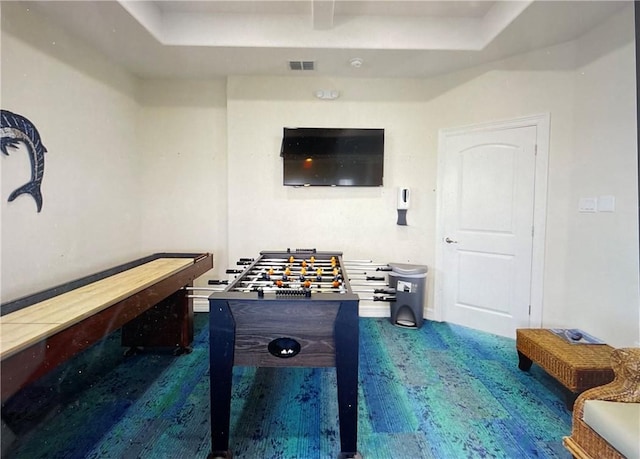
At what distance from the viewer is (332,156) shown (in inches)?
136

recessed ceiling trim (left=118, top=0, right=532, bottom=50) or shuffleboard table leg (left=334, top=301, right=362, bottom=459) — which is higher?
recessed ceiling trim (left=118, top=0, right=532, bottom=50)

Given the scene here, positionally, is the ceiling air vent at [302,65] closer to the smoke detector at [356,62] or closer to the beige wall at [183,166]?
the smoke detector at [356,62]

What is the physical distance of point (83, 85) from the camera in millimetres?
2703

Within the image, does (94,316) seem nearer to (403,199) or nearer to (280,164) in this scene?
(280,164)

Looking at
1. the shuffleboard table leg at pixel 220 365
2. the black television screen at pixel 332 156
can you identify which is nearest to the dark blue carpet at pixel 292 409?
the shuffleboard table leg at pixel 220 365

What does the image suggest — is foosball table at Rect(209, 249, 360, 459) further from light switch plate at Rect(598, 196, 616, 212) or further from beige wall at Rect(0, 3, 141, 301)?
light switch plate at Rect(598, 196, 616, 212)

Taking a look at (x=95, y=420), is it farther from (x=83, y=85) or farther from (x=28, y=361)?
(x=83, y=85)

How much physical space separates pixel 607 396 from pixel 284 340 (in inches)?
57.6

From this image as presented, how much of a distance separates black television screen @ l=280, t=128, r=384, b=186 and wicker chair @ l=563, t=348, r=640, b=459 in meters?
2.43

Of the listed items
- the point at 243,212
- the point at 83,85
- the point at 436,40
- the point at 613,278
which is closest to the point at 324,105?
the point at 436,40

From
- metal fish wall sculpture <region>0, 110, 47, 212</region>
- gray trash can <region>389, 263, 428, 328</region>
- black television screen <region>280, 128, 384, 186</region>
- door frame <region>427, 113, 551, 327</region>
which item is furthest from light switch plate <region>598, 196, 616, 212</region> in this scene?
metal fish wall sculpture <region>0, 110, 47, 212</region>

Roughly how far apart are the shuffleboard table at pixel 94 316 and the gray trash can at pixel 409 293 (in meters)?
A: 1.90

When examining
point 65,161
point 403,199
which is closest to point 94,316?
point 65,161

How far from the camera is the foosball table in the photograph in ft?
4.93
